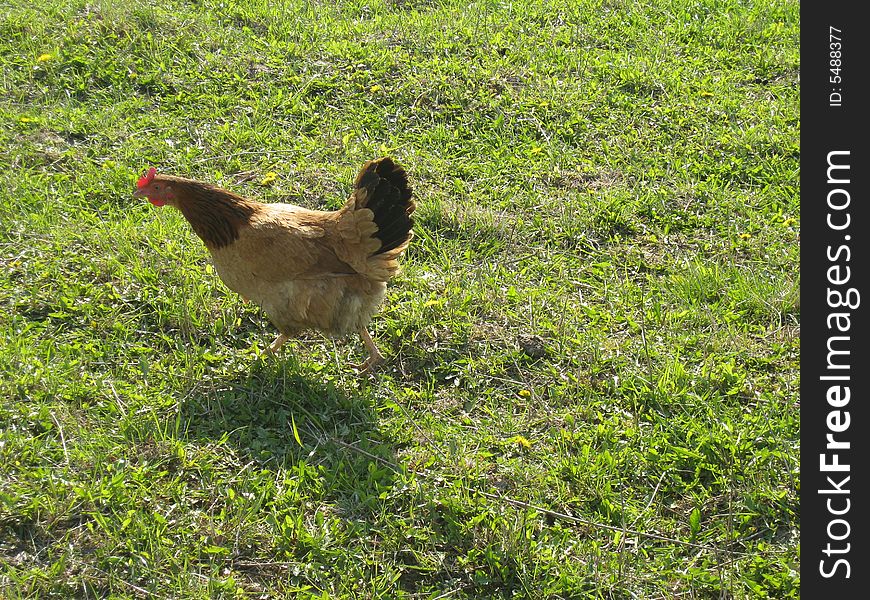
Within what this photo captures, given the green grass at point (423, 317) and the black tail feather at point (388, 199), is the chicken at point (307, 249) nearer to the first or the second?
the black tail feather at point (388, 199)

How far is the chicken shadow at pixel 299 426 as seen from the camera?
4.16 m

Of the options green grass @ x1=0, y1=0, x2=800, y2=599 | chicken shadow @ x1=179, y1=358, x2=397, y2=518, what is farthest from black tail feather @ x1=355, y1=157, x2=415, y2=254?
chicken shadow @ x1=179, y1=358, x2=397, y2=518

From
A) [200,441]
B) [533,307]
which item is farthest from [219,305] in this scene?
[533,307]

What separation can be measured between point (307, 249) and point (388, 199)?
1.80ft

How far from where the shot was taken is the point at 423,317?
5.20 metres

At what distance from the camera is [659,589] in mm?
3680

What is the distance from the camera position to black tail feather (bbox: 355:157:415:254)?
4531 millimetres

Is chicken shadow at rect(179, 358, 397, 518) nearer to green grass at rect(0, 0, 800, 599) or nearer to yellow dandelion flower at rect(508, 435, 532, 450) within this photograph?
green grass at rect(0, 0, 800, 599)

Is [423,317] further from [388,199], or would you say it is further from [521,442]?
[521,442]

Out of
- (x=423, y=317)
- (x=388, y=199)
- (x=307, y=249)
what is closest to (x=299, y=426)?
(x=307, y=249)

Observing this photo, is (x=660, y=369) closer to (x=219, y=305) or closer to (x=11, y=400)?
(x=219, y=305)

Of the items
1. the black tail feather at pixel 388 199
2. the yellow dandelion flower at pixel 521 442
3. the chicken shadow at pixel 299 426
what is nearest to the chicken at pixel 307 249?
the black tail feather at pixel 388 199

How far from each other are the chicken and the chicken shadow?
1.13ft

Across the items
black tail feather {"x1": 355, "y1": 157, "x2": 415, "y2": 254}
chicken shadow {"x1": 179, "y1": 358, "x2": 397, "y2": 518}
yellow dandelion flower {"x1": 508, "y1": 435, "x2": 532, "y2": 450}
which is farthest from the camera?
black tail feather {"x1": 355, "y1": 157, "x2": 415, "y2": 254}
